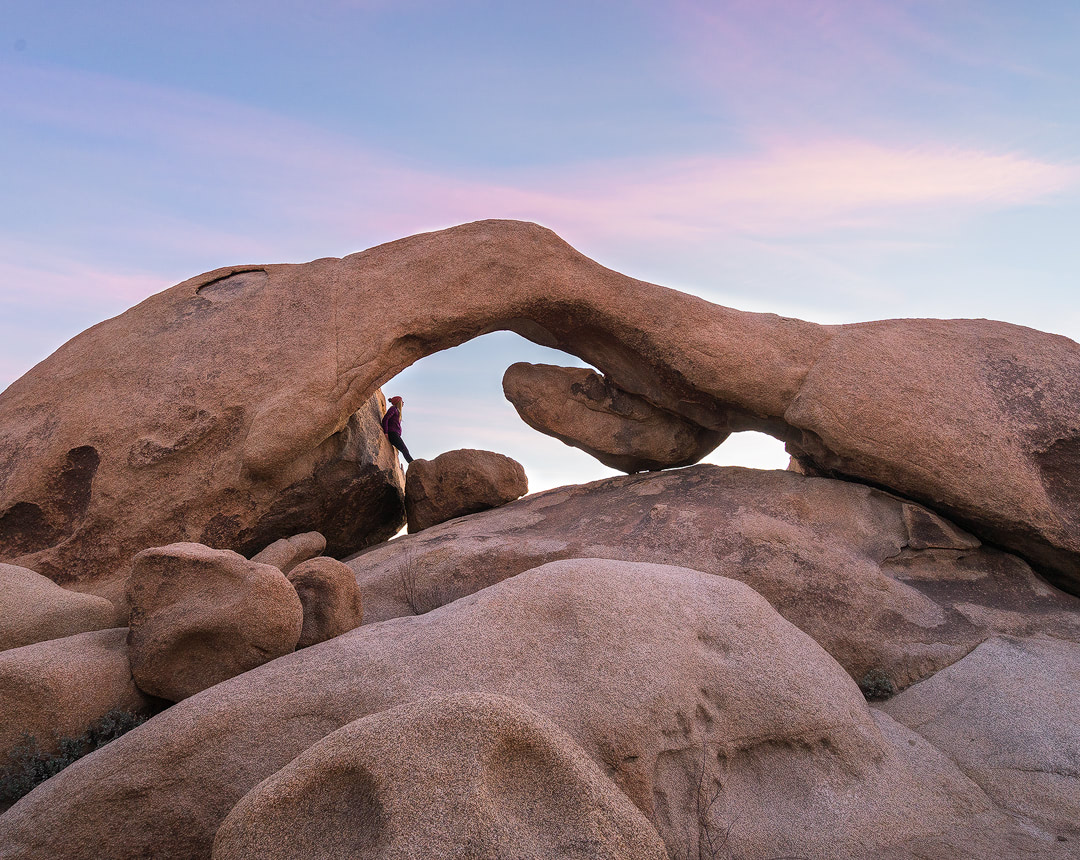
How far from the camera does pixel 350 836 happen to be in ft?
10.0

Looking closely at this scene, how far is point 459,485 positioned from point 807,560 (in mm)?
4006

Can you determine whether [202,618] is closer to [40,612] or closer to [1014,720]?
[40,612]

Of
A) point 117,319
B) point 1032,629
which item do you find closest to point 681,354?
point 1032,629

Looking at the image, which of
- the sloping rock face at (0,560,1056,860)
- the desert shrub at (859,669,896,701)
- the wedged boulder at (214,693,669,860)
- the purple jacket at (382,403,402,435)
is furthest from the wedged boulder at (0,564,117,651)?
the desert shrub at (859,669,896,701)

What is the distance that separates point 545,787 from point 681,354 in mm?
6235

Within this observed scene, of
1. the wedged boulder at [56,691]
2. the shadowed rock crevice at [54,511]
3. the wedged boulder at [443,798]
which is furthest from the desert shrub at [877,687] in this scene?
the shadowed rock crevice at [54,511]

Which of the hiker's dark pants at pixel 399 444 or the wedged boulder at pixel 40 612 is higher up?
the hiker's dark pants at pixel 399 444

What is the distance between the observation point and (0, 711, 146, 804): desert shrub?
4680mm

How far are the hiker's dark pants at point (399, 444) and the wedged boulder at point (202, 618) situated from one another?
5.23m

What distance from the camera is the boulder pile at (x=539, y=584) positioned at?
13.3 ft

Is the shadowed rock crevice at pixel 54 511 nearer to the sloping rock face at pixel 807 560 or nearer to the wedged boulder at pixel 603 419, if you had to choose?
the sloping rock face at pixel 807 560

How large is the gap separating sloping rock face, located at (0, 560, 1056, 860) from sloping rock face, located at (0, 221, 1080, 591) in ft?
11.5

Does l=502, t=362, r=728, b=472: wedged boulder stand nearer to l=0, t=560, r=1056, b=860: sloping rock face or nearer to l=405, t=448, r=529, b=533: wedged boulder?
l=405, t=448, r=529, b=533: wedged boulder

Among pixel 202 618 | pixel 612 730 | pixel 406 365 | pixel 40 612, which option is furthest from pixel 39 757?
pixel 406 365
